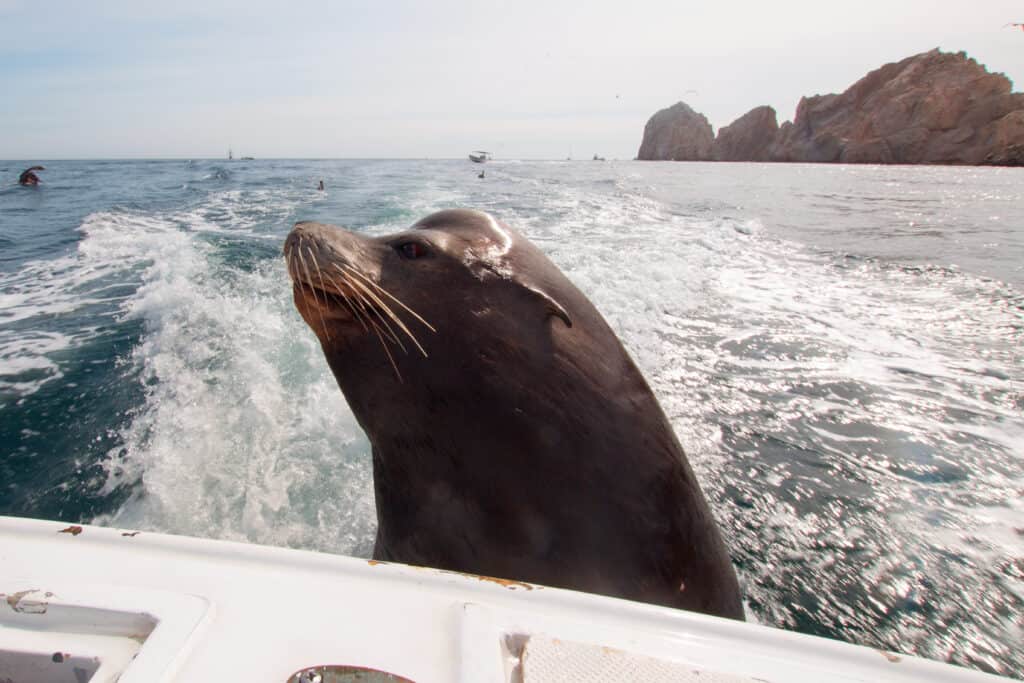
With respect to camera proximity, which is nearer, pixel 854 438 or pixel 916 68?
pixel 854 438

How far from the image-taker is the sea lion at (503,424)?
5.43 feet

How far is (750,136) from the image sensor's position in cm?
8875

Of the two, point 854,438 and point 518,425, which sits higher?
point 518,425

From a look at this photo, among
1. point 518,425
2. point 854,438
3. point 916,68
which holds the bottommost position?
point 854,438

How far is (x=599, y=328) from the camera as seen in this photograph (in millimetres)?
1969

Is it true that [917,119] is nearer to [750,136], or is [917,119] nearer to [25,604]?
[750,136]

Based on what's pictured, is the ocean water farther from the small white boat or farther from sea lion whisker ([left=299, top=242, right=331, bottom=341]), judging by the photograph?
the small white boat

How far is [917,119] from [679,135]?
42.9m

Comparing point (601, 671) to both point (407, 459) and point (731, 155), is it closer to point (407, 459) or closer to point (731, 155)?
point (407, 459)

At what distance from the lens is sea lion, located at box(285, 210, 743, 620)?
1.66m

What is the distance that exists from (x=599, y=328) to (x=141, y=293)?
18.8 feet

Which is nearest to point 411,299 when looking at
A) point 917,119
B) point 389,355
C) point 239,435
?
point 389,355

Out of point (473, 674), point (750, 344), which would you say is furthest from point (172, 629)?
point (750, 344)

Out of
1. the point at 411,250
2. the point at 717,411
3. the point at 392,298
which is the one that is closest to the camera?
the point at 392,298
